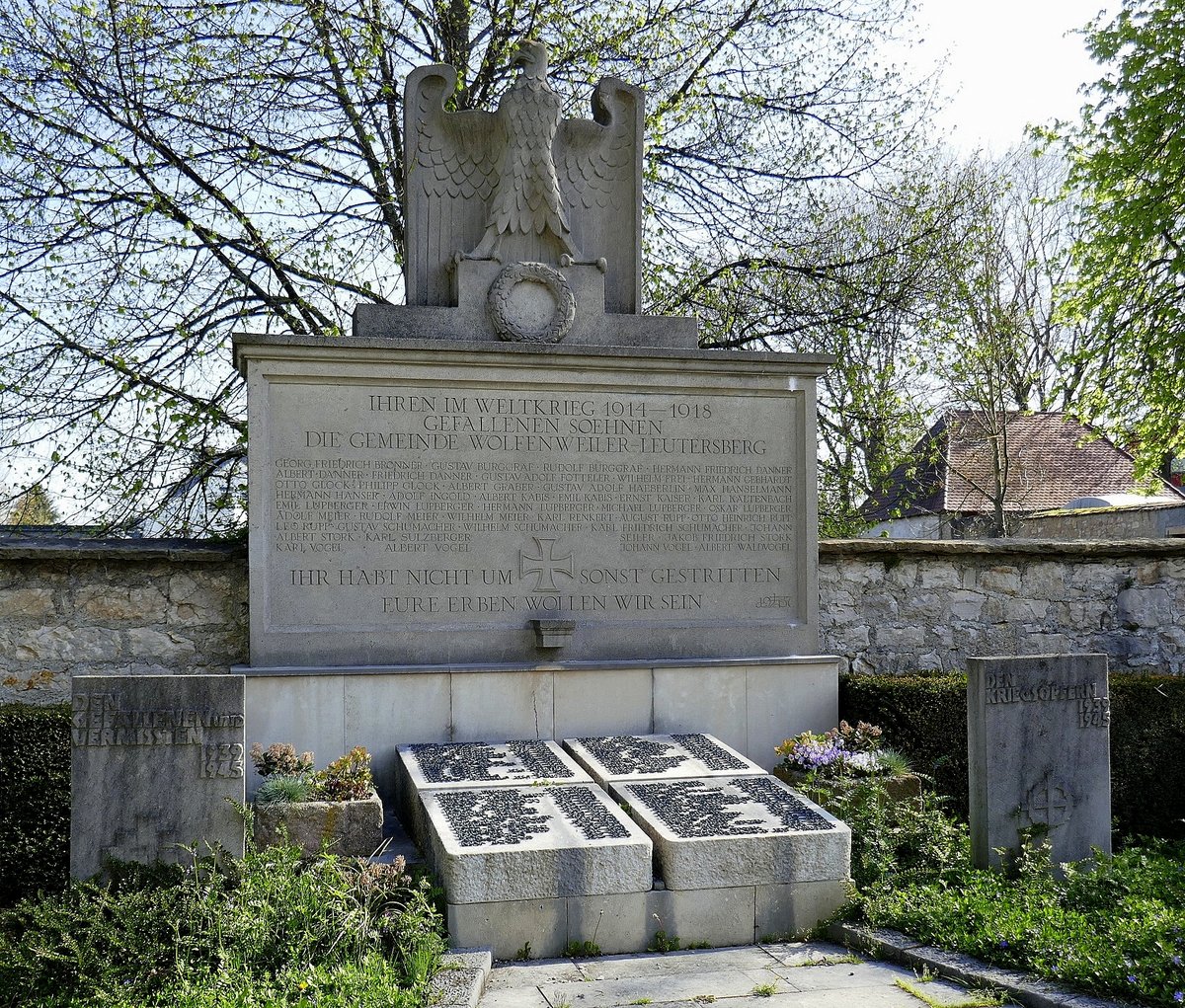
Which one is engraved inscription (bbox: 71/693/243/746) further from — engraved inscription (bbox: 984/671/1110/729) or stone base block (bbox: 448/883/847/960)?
engraved inscription (bbox: 984/671/1110/729)

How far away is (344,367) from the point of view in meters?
7.03

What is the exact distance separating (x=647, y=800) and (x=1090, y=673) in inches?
93.4

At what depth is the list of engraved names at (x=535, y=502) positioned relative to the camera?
698cm

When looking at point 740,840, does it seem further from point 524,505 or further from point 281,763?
point 524,505

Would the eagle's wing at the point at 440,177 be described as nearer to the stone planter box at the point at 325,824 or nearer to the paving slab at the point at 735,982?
the stone planter box at the point at 325,824

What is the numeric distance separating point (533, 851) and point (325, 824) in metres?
1.21

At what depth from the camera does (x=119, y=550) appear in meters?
7.04

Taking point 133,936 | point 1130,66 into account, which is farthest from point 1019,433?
point 133,936

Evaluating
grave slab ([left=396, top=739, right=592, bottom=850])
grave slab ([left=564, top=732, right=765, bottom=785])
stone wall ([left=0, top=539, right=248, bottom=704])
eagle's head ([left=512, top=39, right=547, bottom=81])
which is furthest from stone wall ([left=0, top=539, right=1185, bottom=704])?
eagle's head ([left=512, top=39, right=547, bottom=81])

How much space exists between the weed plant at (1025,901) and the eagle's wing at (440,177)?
4274mm

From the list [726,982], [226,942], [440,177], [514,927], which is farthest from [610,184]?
[226,942]

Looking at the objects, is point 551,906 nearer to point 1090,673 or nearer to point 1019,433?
point 1090,673

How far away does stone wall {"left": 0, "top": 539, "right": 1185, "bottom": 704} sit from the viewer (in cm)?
700

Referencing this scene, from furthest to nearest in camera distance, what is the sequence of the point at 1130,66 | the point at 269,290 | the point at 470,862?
1. the point at 1130,66
2. the point at 269,290
3. the point at 470,862
